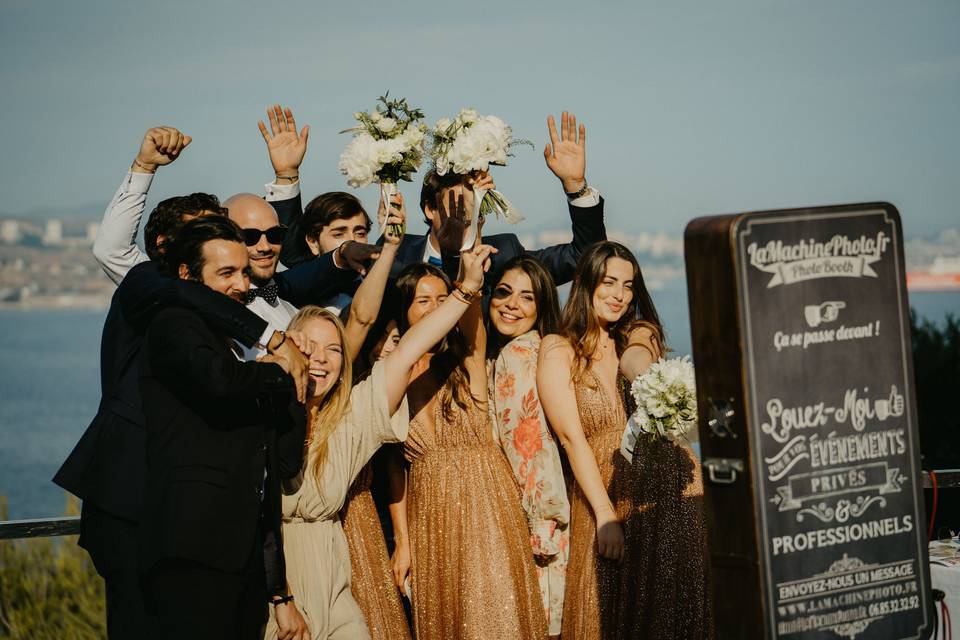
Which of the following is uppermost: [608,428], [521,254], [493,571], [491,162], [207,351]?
[491,162]

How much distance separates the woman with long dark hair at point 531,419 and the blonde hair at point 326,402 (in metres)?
0.89

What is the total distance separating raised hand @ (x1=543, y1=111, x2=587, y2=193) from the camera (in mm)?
5883

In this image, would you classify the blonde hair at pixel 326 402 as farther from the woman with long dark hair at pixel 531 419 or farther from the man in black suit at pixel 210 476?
the woman with long dark hair at pixel 531 419

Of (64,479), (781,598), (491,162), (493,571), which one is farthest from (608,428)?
(64,479)

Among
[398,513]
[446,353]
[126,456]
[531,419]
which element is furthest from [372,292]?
[126,456]

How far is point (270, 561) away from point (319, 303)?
177 cm

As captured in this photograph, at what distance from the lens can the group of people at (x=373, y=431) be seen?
397 centimetres

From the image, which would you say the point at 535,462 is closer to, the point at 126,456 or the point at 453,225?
the point at 453,225

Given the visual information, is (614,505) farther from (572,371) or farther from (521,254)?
(521,254)

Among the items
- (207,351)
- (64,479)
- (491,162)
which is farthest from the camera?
(491,162)

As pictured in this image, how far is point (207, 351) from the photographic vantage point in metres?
3.94

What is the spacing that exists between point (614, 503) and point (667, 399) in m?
0.84

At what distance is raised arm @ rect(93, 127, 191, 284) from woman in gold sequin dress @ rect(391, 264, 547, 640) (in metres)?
1.22

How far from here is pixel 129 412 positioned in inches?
168
